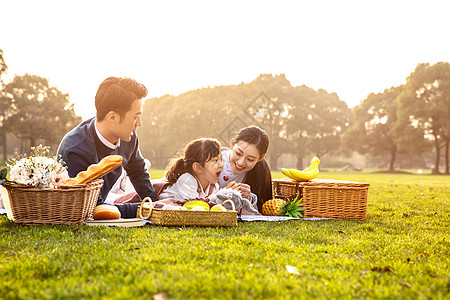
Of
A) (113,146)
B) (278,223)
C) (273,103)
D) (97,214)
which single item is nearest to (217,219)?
(278,223)

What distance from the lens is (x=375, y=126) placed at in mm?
42000

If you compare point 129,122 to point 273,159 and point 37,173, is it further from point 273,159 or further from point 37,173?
point 273,159

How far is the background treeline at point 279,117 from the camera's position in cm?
3484

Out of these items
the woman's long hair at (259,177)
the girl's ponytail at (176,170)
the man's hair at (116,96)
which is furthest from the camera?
the woman's long hair at (259,177)

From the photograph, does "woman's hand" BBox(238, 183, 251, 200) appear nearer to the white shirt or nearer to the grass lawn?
the white shirt

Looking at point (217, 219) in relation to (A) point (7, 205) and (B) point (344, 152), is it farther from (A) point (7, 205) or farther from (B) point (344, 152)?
(B) point (344, 152)

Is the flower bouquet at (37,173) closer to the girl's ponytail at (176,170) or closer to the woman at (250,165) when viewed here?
the girl's ponytail at (176,170)

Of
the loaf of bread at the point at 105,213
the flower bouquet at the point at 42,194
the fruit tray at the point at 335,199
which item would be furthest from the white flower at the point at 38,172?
the fruit tray at the point at 335,199

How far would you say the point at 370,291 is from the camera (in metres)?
2.44

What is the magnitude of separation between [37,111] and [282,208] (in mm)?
33112

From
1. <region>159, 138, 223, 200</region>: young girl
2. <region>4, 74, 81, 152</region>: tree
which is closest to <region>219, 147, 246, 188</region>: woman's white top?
<region>159, 138, 223, 200</region>: young girl

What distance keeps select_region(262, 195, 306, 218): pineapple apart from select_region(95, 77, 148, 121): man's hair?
2560 mm

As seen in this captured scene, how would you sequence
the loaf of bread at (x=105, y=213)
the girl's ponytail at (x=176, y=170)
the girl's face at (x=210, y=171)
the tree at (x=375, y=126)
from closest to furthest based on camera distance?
the loaf of bread at (x=105, y=213), the girl's face at (x=210, y=171), the girl's ponytail at (x=176, y=170), the tree at (x=375, y=126)

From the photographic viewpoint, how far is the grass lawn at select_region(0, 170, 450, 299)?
2357 mm
